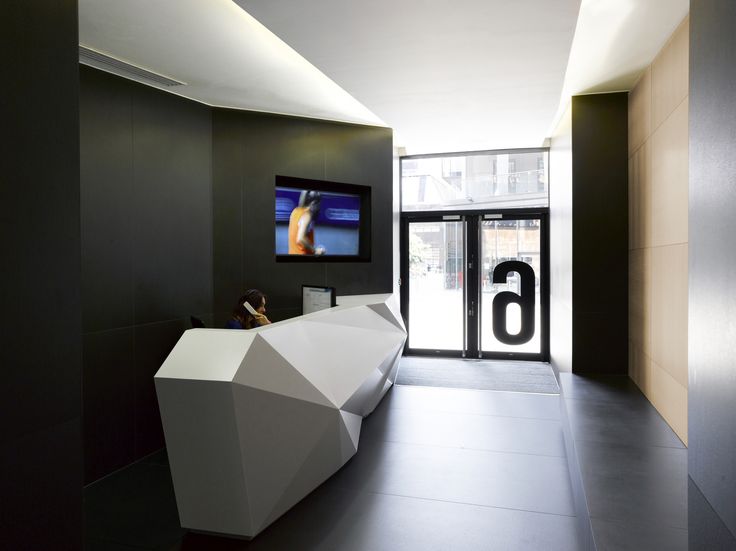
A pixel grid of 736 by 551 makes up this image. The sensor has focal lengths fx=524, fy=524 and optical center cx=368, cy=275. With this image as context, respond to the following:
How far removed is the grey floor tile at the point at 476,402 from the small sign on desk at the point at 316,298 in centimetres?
134

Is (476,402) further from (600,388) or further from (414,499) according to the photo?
(414,499)

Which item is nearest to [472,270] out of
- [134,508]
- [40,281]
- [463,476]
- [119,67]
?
[463,476]

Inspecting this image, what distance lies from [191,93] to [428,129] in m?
2.77

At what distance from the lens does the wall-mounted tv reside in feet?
19.4

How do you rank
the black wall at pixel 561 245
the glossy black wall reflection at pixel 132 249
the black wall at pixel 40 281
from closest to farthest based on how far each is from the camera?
the black wall at pixel 40 281, the glossy black wall reflection at pixel 132 249, the black wall at pixel 561 245

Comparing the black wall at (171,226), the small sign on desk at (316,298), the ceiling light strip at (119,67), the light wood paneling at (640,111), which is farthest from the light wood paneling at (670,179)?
the ceiling light strip at (119,67)

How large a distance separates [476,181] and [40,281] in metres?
7.28

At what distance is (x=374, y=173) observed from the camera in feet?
21.1

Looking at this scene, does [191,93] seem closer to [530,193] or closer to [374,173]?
[374,173]

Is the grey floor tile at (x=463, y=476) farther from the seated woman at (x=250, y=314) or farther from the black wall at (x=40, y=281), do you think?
the black wall at (x=40, y=281)

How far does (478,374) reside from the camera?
693 cm

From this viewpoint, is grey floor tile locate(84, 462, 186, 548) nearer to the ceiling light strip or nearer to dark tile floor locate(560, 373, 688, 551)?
dark tile floor locate(560, 373, 688, 551)

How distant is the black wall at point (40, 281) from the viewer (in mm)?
1023

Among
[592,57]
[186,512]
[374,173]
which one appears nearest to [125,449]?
[186,512]
